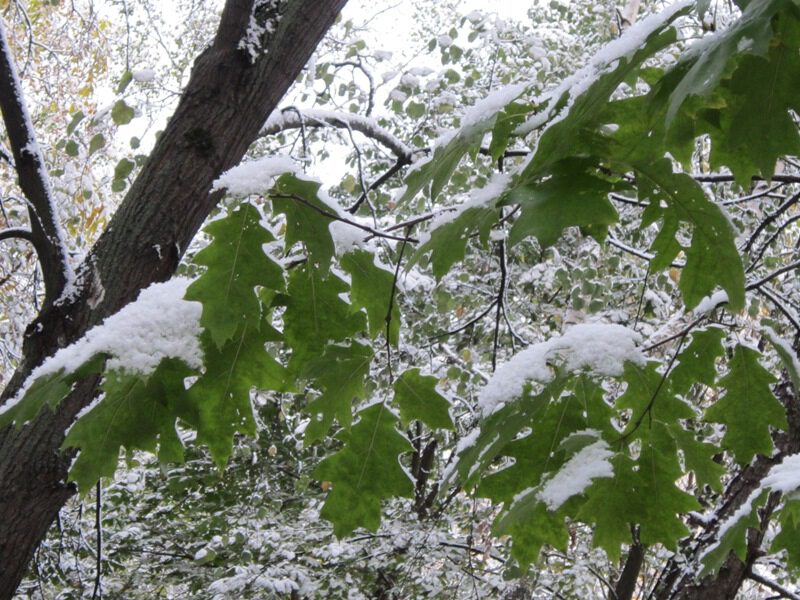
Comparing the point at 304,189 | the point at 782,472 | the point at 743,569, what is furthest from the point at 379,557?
the point at 304,189

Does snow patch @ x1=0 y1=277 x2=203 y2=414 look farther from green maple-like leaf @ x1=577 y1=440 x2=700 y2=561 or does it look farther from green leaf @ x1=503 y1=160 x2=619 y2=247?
green maple-like leaf @ x1=577 y1=440 x2=700 y2=561

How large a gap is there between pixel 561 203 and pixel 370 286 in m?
0.33

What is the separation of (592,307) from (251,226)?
287 cm

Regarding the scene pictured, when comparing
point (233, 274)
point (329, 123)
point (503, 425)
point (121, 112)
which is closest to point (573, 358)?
point (503, 425)

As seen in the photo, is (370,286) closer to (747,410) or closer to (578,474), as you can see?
(578,474)

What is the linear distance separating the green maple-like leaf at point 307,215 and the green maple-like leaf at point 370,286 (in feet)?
0.21

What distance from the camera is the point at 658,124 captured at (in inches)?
31.6

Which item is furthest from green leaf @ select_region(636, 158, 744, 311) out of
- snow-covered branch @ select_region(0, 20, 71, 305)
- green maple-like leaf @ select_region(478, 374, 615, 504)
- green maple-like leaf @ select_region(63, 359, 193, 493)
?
snow-covered branch @ select_region(0, 20, 71, 305)

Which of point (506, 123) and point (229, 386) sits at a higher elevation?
point (506, 123)

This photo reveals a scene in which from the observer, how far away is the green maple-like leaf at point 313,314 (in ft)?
3.18

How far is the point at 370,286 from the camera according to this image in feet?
3.28

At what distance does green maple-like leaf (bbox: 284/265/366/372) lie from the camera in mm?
968

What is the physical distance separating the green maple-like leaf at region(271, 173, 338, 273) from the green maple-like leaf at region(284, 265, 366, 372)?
0.04 meters

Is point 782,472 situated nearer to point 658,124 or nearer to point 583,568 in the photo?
point 658,124
